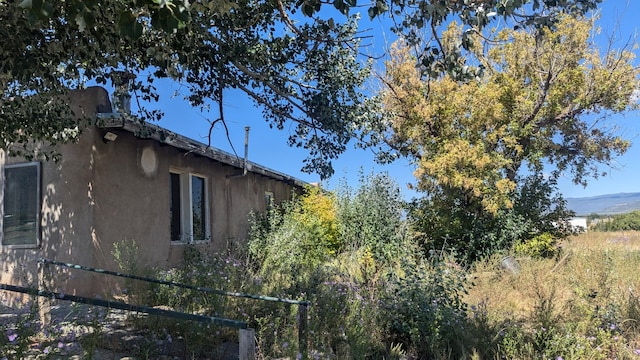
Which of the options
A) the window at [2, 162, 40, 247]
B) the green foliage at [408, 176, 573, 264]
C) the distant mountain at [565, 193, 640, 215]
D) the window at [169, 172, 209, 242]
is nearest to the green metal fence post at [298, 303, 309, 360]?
the window at [2, 162, 40, 247]

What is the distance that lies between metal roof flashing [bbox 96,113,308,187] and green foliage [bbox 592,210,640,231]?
81.3 ft

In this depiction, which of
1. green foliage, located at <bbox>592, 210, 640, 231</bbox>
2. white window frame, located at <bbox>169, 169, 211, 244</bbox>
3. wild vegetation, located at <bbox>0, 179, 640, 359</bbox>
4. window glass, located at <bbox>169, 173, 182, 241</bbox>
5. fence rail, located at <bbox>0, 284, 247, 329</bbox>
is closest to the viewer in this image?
fence rail, located at <bbox>0, 284, 247, 329</bbox>

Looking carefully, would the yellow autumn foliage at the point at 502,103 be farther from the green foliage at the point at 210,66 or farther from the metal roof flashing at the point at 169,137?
the green foliage at the point at 210,66

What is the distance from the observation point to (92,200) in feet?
23.1

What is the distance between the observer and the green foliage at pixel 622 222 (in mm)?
28517

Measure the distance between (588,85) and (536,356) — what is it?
9926mm

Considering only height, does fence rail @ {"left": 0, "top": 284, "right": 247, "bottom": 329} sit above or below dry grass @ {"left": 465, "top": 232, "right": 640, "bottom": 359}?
above

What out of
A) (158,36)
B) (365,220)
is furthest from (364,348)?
(365,220)

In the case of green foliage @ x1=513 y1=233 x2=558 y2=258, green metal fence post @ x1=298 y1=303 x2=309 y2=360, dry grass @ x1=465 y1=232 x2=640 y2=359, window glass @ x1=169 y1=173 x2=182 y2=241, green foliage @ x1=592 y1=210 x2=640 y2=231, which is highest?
window glass @ x1=169 y1=173 x2=182 y2=241

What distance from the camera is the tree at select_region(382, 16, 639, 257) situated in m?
11.3

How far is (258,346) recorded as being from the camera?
4211 mm

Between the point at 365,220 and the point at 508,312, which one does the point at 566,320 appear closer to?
the point at 508,312

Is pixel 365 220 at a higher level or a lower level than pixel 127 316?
higher

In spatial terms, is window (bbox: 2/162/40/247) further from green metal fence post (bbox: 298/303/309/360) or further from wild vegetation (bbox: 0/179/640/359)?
green metal fence post (bbox: 298/303/309/360)
